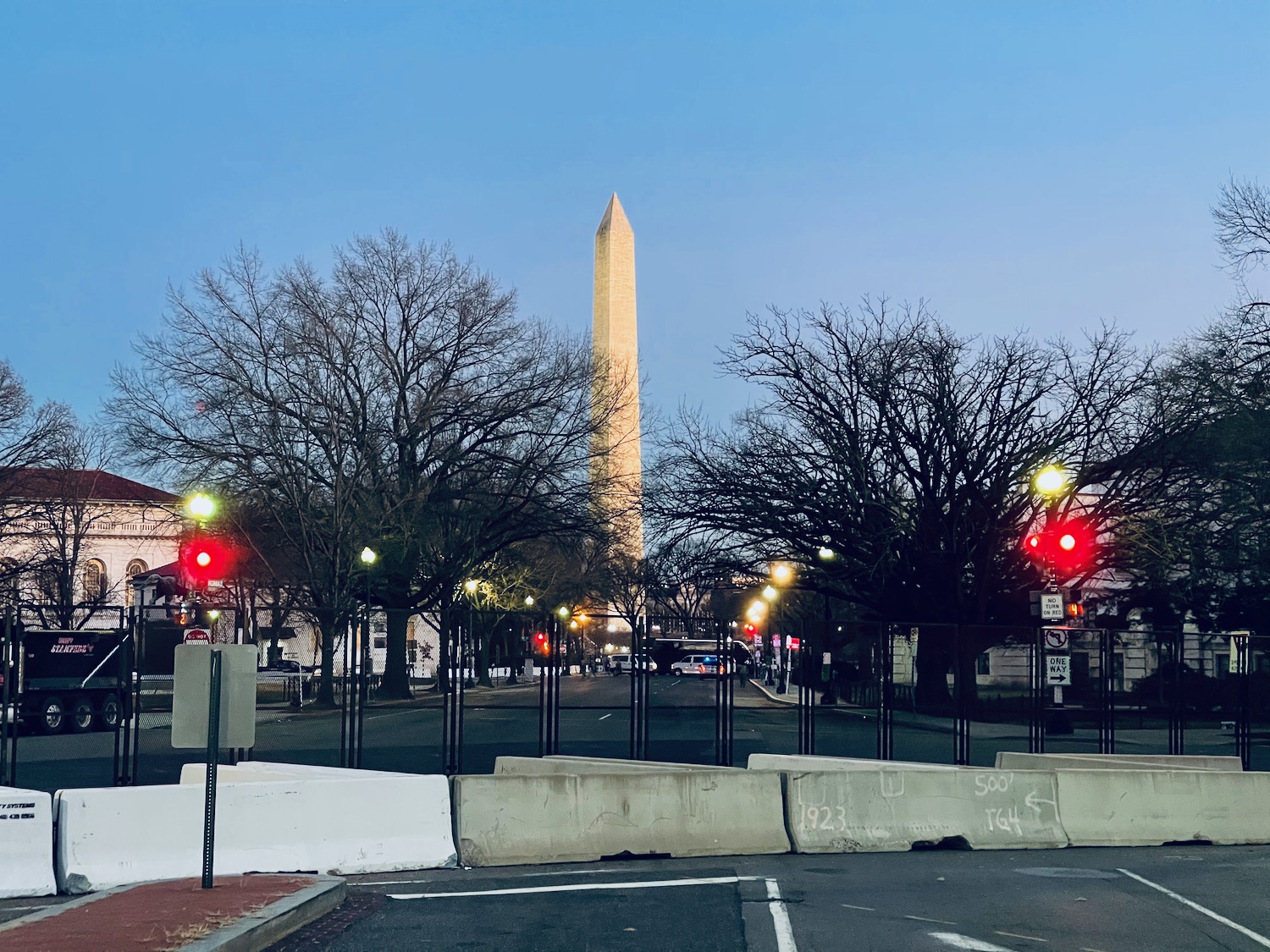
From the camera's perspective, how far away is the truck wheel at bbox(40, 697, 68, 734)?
112 ft

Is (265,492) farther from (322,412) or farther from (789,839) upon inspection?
(789,839)

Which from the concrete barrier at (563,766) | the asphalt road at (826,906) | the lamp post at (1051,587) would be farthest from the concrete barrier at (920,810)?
the lamp post at (1051,587)

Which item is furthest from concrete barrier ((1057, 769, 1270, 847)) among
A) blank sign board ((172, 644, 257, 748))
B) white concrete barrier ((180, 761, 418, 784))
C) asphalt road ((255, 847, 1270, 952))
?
blank sign board ((172, 644, 257, 748))

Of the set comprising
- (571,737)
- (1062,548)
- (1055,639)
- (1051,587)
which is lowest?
(571,737)

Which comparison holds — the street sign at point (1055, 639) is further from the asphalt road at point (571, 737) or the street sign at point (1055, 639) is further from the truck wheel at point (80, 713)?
the truck wheel at point (80, 713)

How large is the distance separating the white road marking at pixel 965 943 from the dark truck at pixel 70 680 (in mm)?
27011

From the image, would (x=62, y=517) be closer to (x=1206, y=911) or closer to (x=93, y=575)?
(x=93, y=575)

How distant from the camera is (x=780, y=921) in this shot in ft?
35.8

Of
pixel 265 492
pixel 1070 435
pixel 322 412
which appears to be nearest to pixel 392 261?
pixel 322 412

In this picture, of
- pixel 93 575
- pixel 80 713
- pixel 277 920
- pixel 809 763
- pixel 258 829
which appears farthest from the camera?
pixel 93 575

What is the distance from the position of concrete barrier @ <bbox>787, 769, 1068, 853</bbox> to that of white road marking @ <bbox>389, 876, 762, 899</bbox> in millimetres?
1980

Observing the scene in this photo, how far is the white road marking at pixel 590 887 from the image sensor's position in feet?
40.6

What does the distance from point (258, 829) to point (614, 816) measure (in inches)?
135

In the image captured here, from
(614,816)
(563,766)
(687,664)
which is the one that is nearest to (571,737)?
(687,664)
